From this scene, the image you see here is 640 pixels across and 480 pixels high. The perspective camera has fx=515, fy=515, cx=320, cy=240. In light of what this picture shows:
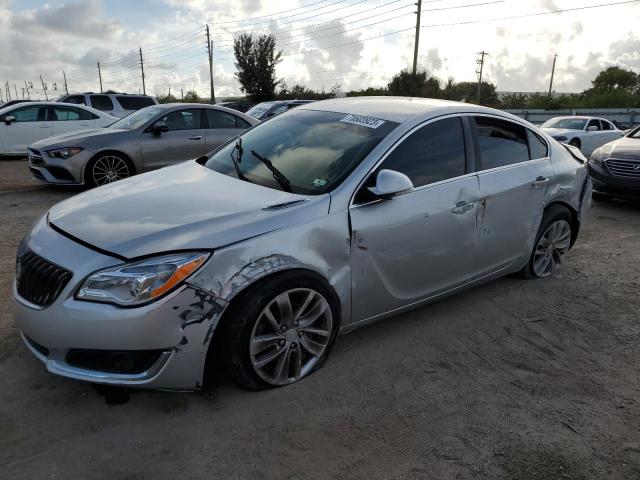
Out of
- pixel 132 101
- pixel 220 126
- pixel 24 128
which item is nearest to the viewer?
pixel 220 126

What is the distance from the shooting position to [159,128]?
8.27 metres

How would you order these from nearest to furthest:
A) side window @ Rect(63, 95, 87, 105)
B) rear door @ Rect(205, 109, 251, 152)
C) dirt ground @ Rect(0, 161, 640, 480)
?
dirt ground @ Rect(0, 161, 640, 480), rear door @ Rect(205, 109, 251, 152), side window @ Rect(63, 95, 87, 105)

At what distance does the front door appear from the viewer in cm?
314

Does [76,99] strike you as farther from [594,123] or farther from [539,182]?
[594,123]

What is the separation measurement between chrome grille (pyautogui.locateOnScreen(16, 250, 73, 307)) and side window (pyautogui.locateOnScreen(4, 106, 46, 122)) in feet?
35.4

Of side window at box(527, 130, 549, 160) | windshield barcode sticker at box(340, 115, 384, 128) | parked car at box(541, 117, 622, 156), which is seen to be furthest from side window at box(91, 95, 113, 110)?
side window at box(527, 130, 549, 160)

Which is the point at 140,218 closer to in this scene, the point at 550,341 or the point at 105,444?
the point at 105,444

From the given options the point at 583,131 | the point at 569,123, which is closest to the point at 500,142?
the point at 583,131

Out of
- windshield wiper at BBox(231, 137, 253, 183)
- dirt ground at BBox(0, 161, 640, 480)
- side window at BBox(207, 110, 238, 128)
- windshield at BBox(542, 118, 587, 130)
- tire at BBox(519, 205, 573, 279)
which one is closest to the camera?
dirt ground at BBox(0, 161, 640, 480)

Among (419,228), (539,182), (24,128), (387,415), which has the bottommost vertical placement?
(387,415)

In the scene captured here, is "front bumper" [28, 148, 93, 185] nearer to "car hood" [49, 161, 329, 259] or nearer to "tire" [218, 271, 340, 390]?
"car hood" [49, 161, 329, 259]

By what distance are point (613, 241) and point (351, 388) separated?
472 cm

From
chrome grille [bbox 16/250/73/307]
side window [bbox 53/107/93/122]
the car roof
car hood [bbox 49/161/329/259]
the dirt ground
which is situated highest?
the car roof

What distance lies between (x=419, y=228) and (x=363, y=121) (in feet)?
2.82
